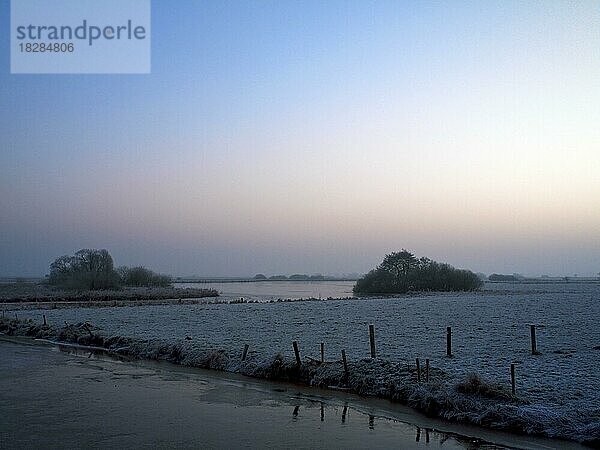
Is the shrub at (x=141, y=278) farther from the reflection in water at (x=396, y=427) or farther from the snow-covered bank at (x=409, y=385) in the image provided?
the reflection in water at (x=396, y=427)

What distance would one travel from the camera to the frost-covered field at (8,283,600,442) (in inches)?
776

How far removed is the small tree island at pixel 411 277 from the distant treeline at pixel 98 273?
179ft

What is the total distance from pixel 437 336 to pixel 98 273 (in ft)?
337

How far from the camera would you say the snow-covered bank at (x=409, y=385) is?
611 inches

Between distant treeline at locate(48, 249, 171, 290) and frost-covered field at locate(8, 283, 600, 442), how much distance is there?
64.8 metres

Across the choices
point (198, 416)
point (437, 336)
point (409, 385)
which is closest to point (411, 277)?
point (437, 336)

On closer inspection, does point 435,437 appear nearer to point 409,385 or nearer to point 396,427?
point 396,427

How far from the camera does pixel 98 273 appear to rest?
12144 cm

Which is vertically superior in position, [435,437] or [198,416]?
[198,416]

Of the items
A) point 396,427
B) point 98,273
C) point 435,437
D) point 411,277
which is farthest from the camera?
point 411,277

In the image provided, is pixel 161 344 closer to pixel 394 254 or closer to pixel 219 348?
pixel 219 348

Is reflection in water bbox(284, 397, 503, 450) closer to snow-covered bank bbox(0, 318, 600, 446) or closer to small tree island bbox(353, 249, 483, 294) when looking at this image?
snow-covered bank bbox(0, 318, 600, 446)

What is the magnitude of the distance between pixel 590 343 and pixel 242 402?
63.0 ft

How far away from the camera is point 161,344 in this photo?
32.2m
